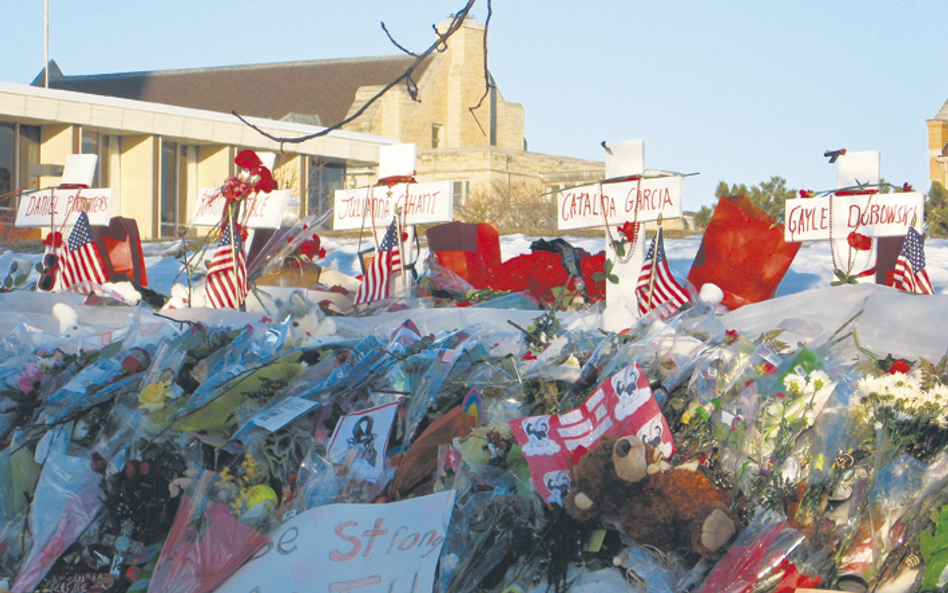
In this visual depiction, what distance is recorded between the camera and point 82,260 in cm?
718

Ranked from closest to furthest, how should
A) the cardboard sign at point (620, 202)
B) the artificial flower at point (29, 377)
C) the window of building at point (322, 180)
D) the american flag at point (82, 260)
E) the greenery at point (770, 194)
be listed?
the artificial flower at point (29, 377), the cardboard sign at point (620, 202), the american flag at point (82, 260), the greenery at point (770, 194), the window of building at point (322, 180)

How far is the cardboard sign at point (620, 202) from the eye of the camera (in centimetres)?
569

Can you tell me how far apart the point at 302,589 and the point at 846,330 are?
87.7 inches

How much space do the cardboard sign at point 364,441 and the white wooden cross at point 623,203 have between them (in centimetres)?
307

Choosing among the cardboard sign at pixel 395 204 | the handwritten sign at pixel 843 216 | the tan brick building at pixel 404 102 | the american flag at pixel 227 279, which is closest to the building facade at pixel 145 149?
the tan brick building at pixel 404 102

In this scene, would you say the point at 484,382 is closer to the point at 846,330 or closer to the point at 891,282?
the point at 846,330

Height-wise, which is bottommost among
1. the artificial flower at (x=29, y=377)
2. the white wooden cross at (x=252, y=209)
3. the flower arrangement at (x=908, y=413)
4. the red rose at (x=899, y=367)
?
the artificial flower at (x=29, y=377)

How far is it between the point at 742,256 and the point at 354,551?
395cm

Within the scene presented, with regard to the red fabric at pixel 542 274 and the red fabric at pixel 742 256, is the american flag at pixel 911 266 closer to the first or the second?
the red fabric at pixel 742 256

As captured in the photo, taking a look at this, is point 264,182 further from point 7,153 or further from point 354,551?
point 7,153

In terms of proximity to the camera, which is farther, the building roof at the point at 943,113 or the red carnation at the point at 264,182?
the building roof at the point at 943,113

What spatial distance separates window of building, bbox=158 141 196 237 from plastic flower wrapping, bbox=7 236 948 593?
17068mm

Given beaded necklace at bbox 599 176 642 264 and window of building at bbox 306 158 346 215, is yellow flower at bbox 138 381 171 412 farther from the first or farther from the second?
window of building at bbox 306 158 346 215

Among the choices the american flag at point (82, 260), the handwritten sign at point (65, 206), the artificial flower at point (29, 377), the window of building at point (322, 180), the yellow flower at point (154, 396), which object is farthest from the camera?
the window of building at point (322, 180)
